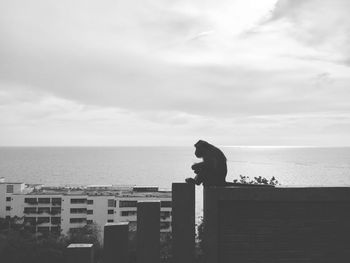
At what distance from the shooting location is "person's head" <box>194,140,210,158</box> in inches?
286

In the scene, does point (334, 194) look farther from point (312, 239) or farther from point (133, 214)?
point (133, 214)

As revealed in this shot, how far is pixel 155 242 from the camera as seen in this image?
6.25 meters

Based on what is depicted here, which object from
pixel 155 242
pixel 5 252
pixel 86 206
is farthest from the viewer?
pixel 86 206

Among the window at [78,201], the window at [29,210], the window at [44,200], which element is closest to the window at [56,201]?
the window at [44,200]

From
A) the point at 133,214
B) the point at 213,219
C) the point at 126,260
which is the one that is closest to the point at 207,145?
the point at 213,219

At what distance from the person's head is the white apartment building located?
43242 mm

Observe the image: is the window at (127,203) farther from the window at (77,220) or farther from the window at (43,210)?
the window at (43,210)

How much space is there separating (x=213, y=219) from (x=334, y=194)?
2171 mm

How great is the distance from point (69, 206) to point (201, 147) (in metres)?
51.2

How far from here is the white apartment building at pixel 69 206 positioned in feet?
171

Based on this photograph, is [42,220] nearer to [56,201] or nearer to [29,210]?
[29,210]

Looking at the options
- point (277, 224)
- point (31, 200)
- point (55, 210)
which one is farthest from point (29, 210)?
point (277, 224)

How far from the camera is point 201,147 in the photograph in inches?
288

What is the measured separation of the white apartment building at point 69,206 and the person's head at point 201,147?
142 feet
